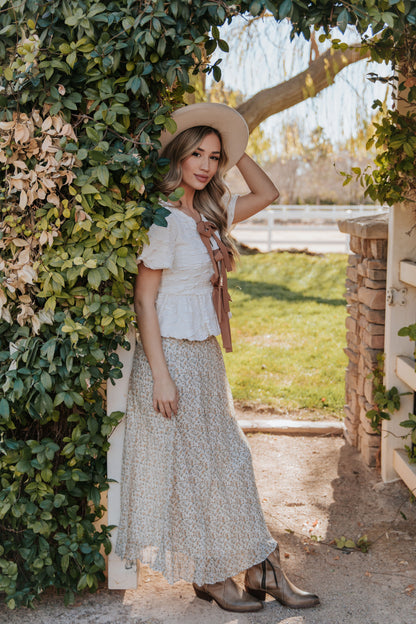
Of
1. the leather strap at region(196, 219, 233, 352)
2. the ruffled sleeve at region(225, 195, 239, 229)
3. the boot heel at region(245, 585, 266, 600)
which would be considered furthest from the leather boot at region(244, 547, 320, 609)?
the ruffled sleeve at region(225, 195, 239, 229)

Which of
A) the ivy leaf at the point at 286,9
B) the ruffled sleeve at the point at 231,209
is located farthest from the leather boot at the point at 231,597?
the ivy leaf at the point at 286,9

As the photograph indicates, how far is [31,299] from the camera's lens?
2.46 meters

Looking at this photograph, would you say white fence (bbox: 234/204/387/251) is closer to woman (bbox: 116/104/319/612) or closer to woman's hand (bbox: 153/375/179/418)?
woman (bbox: 116/104/319/612)

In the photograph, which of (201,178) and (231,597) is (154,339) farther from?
(231,597)

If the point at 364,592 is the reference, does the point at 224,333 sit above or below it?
above

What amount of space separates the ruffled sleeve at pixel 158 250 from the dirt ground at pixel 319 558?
4.54 feet

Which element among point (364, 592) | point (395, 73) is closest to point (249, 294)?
point (395, 73)

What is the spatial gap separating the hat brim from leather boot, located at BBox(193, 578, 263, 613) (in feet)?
5.67

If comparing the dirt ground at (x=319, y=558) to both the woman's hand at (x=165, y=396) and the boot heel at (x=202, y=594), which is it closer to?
the boot heel at (x=202, y=594)

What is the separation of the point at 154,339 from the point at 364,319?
2.04 metres

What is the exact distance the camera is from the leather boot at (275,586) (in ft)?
8.87

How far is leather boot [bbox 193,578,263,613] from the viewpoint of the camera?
8.76 feet

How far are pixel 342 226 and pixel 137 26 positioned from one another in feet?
8.58

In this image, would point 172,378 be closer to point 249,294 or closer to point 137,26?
point 137,26
